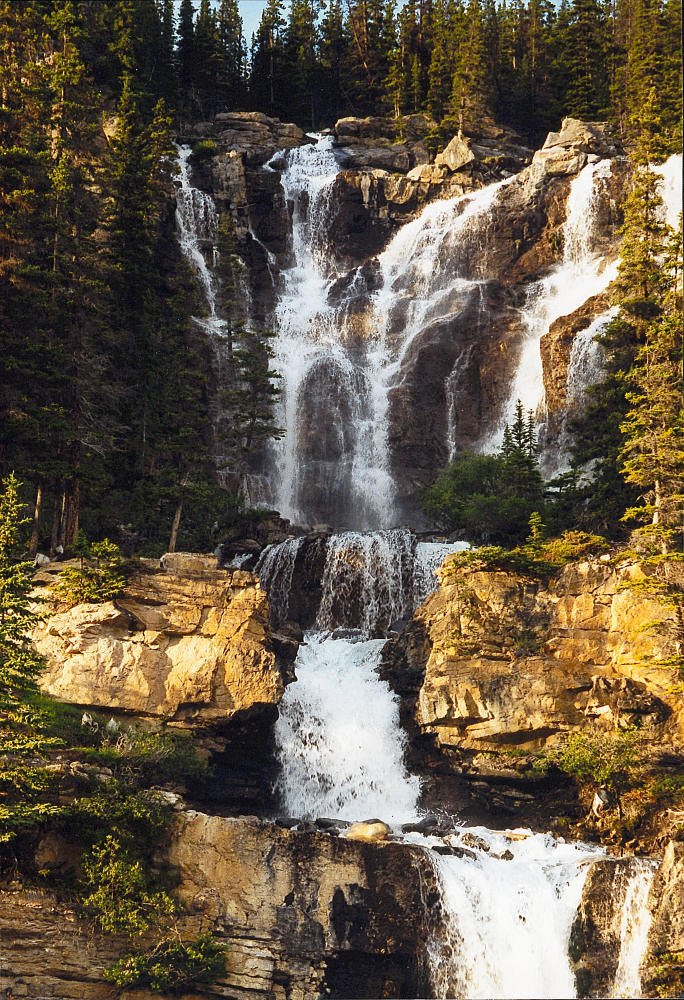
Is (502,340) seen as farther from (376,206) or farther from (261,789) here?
(261,789)

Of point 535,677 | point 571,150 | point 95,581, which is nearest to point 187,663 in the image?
point 95,581

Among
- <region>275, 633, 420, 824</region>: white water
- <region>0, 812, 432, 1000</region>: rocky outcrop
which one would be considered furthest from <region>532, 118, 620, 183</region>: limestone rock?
<region>0, 812, 432, 1000</region>: rocky outcrop

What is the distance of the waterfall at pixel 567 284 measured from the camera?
1898 inches

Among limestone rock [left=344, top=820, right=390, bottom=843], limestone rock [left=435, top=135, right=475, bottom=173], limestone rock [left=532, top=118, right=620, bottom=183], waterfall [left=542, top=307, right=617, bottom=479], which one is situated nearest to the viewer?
limestone rock [left=344, top=820, right=390, bottom=843]

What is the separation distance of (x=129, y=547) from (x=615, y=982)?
2327cm

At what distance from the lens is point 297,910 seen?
2119cm

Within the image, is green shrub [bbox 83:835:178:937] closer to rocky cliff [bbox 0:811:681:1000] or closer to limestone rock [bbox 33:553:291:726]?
rocky cliff [bbox 0:811:681:1000]

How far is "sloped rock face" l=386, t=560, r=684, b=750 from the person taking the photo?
26.0 meters

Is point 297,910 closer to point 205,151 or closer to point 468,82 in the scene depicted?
point 205,151

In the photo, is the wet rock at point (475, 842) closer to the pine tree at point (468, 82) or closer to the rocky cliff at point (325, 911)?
the rocky cliff at point (325, 911)

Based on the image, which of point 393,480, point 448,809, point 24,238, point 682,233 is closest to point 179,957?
point 448,809

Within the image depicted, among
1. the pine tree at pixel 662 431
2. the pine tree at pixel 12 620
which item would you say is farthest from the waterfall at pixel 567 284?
the pine tree at pixel 12 620

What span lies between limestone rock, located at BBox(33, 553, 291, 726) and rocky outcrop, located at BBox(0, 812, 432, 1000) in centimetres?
472

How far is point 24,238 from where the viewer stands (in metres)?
31.5
